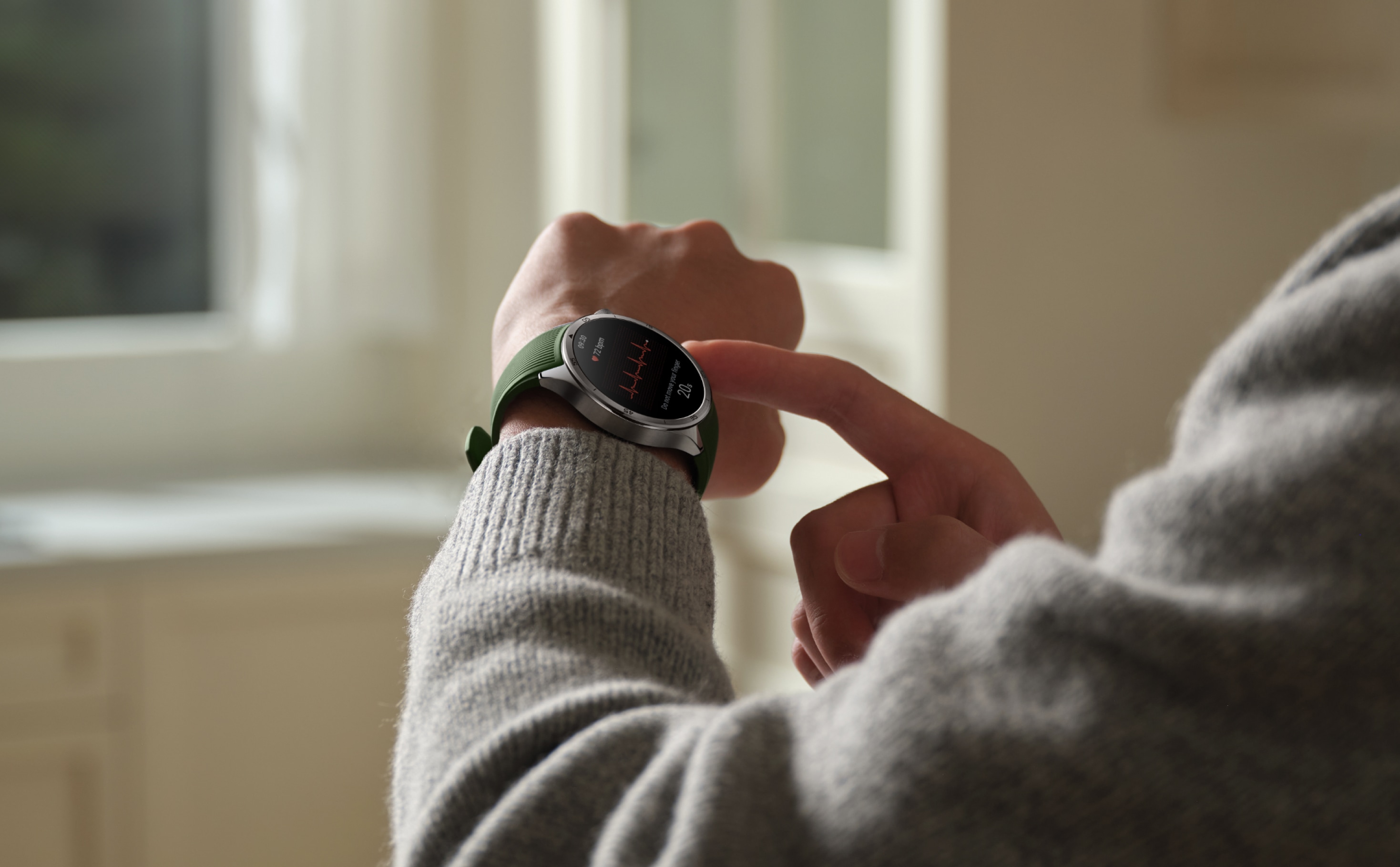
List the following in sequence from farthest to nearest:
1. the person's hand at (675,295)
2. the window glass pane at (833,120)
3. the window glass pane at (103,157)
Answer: the window glass pane at (103,157) < the window glass pane at (833,120) < the person's hand at (675,295)

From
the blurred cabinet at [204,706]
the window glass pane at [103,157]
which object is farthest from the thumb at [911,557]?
the window glass pane at [103,157]

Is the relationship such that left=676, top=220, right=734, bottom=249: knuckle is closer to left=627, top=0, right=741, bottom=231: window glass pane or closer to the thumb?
the thumb

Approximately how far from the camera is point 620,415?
1.72 feet

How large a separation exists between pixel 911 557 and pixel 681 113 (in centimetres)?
153

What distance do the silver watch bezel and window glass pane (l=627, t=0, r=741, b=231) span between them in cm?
134

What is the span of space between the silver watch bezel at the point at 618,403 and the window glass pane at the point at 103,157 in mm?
2000

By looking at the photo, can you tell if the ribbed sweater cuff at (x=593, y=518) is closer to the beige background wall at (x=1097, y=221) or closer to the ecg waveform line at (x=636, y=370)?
the ecg waveform line at (x=636, y=370)

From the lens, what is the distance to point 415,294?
2.24m

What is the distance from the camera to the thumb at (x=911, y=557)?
520mm

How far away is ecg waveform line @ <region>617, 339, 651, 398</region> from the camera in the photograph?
1.77 feet

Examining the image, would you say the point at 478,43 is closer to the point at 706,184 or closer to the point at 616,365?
the point at 706,184

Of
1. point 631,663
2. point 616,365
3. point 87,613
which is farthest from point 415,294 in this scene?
point 631,663

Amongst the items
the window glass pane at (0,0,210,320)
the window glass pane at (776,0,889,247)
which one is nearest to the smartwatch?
the window glass pane at (776,0,889,247)

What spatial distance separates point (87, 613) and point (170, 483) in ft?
1.61
